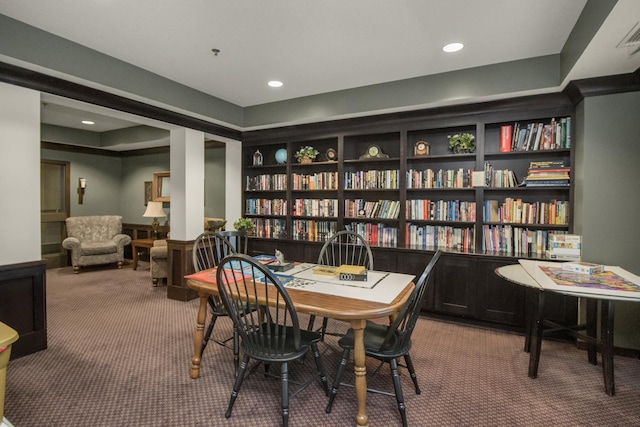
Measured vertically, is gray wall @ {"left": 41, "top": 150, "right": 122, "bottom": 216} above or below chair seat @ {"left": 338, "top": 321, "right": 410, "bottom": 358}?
above

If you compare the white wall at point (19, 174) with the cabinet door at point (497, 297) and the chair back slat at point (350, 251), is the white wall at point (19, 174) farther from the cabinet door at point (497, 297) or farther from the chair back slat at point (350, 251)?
the cabinet door at point (497, 297)

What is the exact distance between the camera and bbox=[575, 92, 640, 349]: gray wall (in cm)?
273

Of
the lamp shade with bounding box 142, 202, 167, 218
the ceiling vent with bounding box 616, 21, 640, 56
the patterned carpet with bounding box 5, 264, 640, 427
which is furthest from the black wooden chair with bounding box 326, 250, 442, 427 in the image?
the lamp shade with bounding box 142, 202, 167, 218

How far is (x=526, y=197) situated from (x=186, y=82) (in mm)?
3950

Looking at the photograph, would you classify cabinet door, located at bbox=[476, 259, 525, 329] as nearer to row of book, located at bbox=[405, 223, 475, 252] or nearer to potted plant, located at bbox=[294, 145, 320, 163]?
row of book, located at bbox=[405, 223, 475, 252]

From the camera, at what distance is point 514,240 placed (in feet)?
11.4

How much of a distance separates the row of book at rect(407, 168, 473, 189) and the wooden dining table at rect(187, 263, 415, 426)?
1772mm

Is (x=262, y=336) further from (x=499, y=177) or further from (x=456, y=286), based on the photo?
(x=499, y=177)

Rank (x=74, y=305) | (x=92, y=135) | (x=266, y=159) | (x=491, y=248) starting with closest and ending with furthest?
(x=491, y=248)
(x=74, y=305)
(x=266, y=159)
(x=92, y=135)

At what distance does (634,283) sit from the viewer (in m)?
2.14

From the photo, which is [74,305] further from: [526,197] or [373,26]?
[526,197]

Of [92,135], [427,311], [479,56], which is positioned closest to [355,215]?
[427,311]

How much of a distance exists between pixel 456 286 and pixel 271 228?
268 cm

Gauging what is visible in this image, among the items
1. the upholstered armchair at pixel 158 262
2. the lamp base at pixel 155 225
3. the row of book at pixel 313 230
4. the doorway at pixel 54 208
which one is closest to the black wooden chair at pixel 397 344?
the row of book at pixel 313 230
